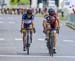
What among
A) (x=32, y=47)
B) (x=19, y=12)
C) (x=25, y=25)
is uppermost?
(x=25, y=25)

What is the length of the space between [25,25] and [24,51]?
1.42 m

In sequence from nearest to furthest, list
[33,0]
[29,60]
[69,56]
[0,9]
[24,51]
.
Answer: [29,60]
[69,56]
[24,51]
[0,9]
[33,0]

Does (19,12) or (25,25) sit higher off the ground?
(25,25)

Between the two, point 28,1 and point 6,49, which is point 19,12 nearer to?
point 28,1

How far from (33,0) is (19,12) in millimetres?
23743

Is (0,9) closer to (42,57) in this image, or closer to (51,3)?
(51,3)

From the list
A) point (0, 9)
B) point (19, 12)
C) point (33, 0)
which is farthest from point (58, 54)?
point (33, 0)

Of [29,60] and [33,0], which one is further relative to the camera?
[33,0]

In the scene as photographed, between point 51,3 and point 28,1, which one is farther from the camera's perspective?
point 28,1

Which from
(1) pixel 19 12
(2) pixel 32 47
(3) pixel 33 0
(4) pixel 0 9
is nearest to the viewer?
(2) pixel 32 47

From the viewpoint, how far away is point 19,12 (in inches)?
3760

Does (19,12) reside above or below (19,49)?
below

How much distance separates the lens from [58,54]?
63.3 feet

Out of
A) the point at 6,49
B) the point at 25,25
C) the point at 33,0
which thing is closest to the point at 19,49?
the point at 6,49
